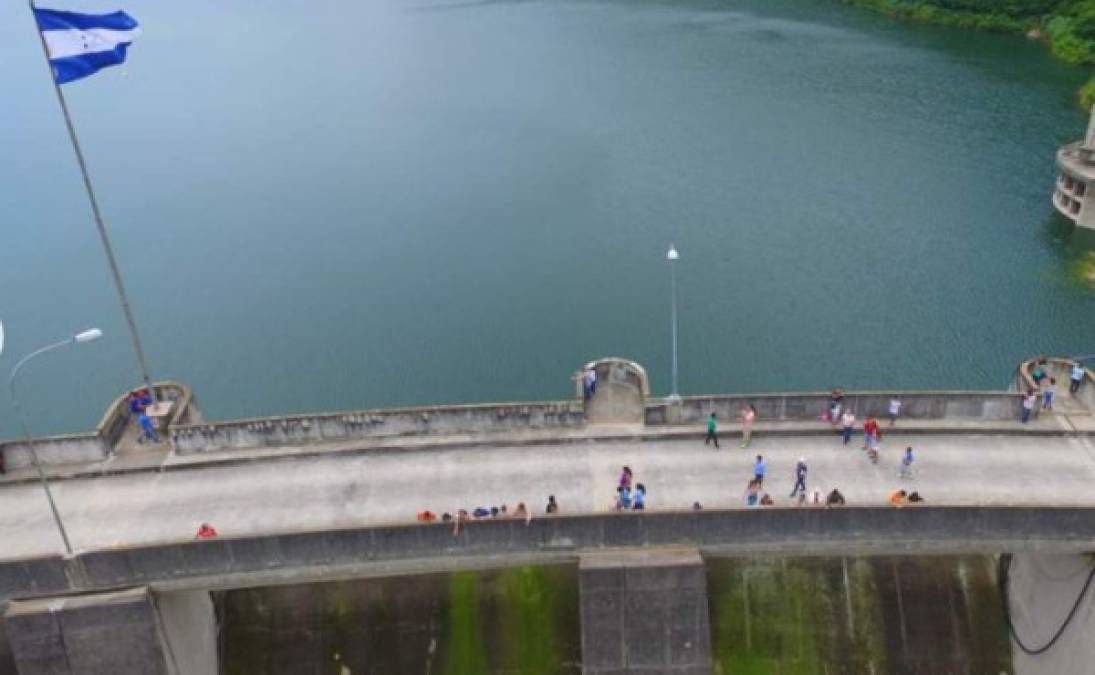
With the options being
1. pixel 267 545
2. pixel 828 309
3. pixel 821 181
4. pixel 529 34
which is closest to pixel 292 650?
pixel 267 545

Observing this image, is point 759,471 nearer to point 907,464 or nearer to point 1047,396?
point 907,464

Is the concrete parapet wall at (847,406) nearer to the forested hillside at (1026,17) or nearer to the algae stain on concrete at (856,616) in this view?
the algae stain on concrete at (856,616)

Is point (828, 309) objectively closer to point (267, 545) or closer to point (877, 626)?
point (877, 626)

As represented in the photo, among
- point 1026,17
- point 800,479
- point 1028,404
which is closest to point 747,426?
point 800,479

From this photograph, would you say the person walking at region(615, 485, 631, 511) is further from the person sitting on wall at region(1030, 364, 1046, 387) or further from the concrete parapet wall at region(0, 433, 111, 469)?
the concrete parapet wall at region(0, 433, 111, 469)

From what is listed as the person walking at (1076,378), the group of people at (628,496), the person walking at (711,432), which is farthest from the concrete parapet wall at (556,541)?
the person walking at (1076,378)

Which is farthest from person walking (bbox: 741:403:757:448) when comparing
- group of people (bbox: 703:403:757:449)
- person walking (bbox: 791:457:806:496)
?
person walking (bbox: 791:457:806:496)

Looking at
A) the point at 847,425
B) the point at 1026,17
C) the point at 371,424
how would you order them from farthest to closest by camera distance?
the point at 1026,17 → the point at 371,424 → the point at 847,425
